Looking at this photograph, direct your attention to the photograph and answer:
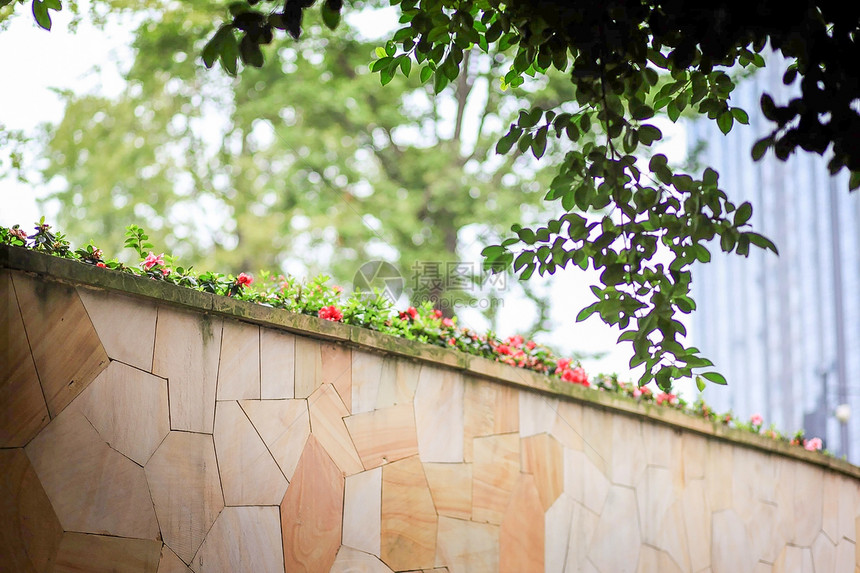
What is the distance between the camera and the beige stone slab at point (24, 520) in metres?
3.79

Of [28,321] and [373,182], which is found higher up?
[373,182]

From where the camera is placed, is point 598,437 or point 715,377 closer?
point 715,377

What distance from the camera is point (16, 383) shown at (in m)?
3.92

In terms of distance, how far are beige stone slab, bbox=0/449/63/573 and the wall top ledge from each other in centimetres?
93

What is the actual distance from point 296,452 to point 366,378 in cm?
70

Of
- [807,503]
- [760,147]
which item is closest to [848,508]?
[807,503]

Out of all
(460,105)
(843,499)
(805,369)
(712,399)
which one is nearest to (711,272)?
(712,399)

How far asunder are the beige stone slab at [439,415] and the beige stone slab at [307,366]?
0.80 m

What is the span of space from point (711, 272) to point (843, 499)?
202 ft

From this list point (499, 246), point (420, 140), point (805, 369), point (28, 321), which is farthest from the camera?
point (805, 369)

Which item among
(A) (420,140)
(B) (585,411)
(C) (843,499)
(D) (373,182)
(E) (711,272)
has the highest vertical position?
(E) (711,272)

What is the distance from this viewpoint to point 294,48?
1493cm

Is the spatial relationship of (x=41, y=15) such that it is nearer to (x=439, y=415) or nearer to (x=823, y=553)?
(x=439, y=415)

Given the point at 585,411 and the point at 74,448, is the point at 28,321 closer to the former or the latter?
the point at 74,448
